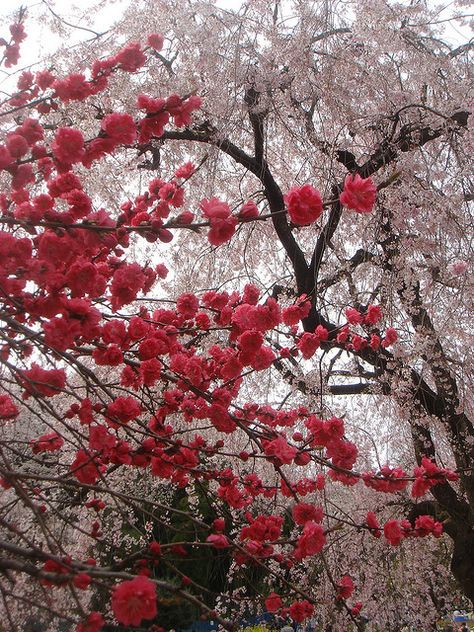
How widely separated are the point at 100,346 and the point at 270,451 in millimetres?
545

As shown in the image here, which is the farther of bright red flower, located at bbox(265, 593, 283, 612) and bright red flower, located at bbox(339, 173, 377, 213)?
bright red flower, located at bbox(265, 593, 283, 612)

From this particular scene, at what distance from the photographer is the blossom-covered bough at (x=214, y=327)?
1.30 meters

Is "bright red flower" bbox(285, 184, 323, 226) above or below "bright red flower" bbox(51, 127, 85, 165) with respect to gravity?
below

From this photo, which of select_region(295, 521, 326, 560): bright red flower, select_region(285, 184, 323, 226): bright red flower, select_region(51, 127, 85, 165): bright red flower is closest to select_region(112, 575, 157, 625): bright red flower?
Result: select_region(295, 521, 326, 560): bright red flower

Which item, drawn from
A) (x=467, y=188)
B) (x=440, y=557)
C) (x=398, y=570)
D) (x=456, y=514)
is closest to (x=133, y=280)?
(x=467, y=188)

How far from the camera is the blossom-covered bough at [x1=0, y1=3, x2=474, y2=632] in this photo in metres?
1.30

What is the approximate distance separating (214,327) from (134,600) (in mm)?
1106

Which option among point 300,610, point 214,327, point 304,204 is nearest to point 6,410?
point 214,327

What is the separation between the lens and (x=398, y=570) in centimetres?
534

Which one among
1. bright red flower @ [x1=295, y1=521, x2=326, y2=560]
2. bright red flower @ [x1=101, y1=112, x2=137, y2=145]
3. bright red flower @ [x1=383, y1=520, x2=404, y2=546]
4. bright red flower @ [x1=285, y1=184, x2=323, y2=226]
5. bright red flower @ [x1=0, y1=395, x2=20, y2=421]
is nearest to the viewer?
bright red flower @ [x1=285, y1=184, x2=323, y2=226]

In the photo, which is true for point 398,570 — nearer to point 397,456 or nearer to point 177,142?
point 397,456

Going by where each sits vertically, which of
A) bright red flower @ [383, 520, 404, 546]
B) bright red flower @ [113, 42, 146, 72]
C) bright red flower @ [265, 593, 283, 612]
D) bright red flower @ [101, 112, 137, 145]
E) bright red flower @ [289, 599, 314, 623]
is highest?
bright red flower @ [113, 42, 146, 72]

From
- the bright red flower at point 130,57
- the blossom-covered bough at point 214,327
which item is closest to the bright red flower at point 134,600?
the blossom-covered bough at point 214,327

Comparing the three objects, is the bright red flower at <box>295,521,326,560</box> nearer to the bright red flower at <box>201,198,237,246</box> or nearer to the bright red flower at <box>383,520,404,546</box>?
the bright red flower at <box>383,520,404,546</box>
